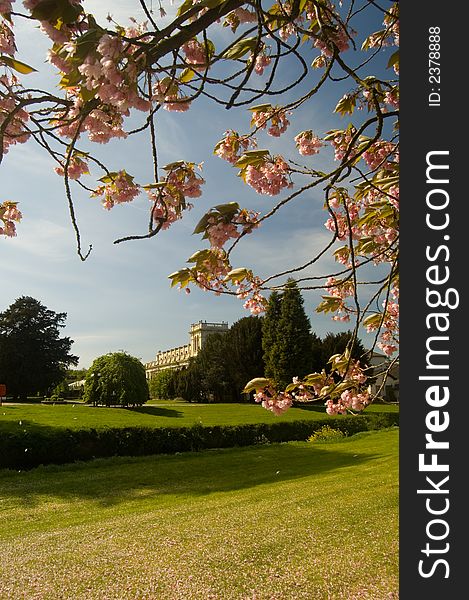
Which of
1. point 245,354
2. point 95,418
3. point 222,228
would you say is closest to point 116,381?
point 95,418

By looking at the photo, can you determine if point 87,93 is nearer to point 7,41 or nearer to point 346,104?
point 7,41

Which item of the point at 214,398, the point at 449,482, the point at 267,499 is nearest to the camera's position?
the point at 449,482

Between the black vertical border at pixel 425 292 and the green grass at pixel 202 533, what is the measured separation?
3.33m

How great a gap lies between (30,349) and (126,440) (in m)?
25.8

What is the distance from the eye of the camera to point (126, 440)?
1401 cm

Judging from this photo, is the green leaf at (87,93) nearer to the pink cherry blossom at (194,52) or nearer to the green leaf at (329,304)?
the pink cherry blossom at (194,52)

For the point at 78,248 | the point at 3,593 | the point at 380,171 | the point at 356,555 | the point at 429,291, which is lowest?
the point at 3,593

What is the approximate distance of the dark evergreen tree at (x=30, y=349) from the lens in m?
36.4

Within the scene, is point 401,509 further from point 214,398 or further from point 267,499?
point 214,398

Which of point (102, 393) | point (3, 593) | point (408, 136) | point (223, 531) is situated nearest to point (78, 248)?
point (408, 136)

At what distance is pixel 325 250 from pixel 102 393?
22692 millimetres

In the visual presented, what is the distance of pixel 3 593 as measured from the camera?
4883mm

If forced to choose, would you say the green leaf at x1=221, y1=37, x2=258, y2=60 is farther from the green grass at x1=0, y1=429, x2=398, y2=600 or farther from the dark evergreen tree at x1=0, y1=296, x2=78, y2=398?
the dark evergreen tree at x1=0, y1=296, x2=78, y2=398

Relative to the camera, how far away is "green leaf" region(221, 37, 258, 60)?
1.83m
